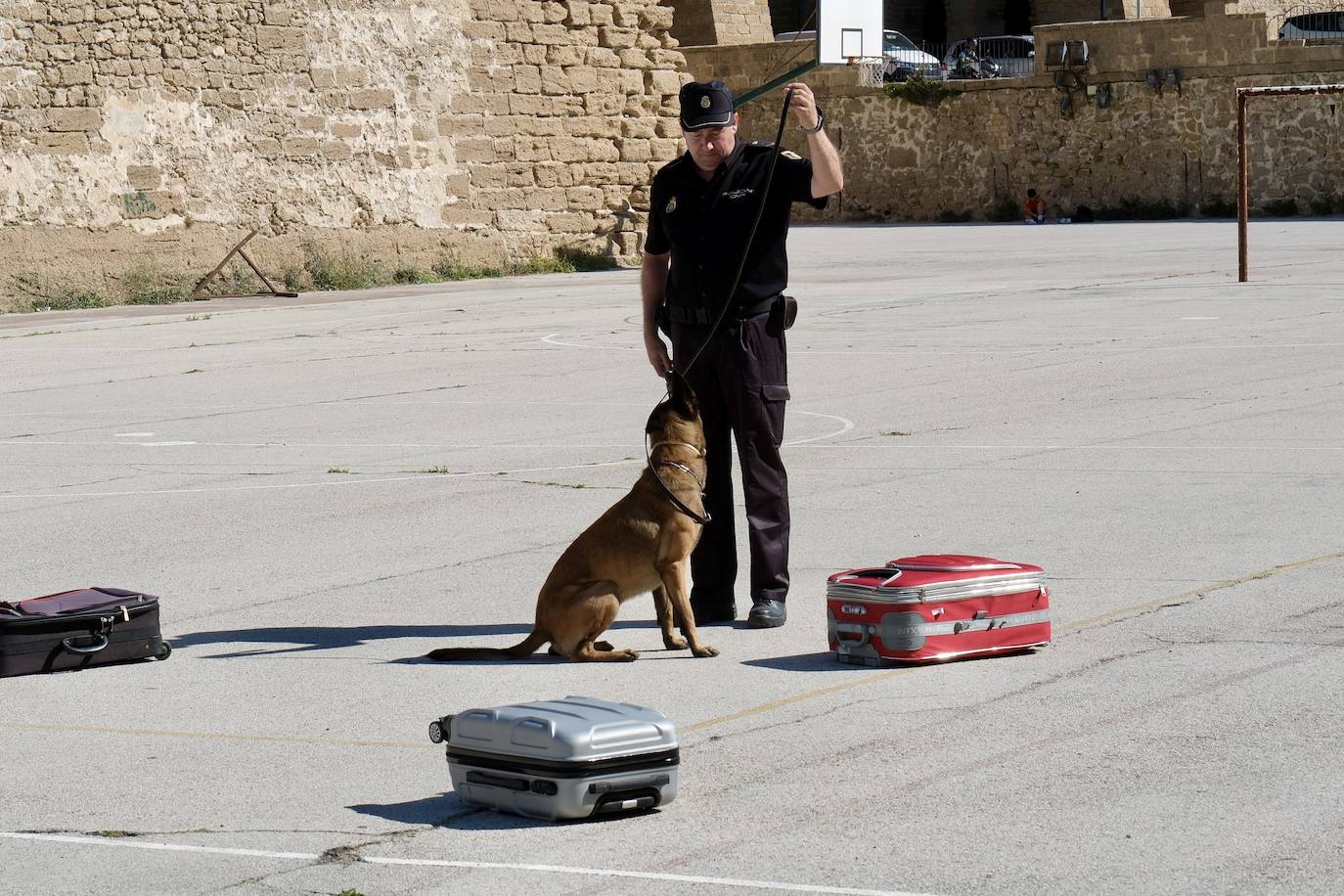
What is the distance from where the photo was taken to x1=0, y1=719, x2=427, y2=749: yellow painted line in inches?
239

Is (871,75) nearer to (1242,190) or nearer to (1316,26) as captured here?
(1316,26)

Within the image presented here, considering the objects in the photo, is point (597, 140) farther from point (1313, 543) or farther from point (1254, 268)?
point (1313, 543)

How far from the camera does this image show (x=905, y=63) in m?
52.9

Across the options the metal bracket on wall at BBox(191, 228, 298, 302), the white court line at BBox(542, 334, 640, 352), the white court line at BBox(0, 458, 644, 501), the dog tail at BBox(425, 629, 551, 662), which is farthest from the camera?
the metal bracket on wall at BBox(191, 228, 298, 302)

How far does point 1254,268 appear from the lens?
28266mm

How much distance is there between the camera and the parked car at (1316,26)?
Answer: 47906 millimetres

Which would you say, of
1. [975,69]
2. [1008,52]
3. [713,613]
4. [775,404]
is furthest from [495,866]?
[1008,52]

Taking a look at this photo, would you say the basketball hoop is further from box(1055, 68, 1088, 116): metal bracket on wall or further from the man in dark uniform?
the man in dark uniform

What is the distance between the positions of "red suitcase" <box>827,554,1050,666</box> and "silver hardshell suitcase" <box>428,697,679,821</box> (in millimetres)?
1689

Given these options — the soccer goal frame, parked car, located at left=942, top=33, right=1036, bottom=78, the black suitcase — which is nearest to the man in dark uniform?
the black suitcase

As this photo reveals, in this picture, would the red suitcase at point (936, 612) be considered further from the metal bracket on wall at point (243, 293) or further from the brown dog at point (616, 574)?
the metal bracket on wall at point (243, 293)

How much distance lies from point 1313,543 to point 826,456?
3.89 meters

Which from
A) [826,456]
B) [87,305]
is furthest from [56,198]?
[826,456]

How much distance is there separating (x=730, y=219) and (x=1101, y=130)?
138 feet
